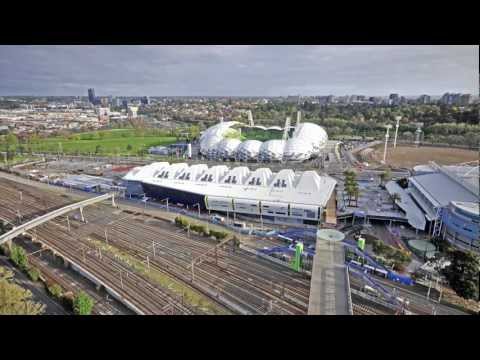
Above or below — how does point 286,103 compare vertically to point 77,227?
above

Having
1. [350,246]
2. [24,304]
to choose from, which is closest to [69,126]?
[24,304]

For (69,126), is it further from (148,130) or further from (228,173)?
(228,173)

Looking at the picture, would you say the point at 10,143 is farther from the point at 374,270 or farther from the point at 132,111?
the point at 374,270

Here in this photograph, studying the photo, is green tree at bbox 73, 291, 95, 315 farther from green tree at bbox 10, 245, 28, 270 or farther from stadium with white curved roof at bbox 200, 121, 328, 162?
stadium with white curved roof at bbox 200, 121, 328, 162

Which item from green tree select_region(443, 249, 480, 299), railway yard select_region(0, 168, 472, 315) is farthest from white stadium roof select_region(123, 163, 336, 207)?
green tree select_region(443, 249, 480, 299)

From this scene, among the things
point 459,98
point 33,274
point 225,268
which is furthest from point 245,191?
point 459,98
